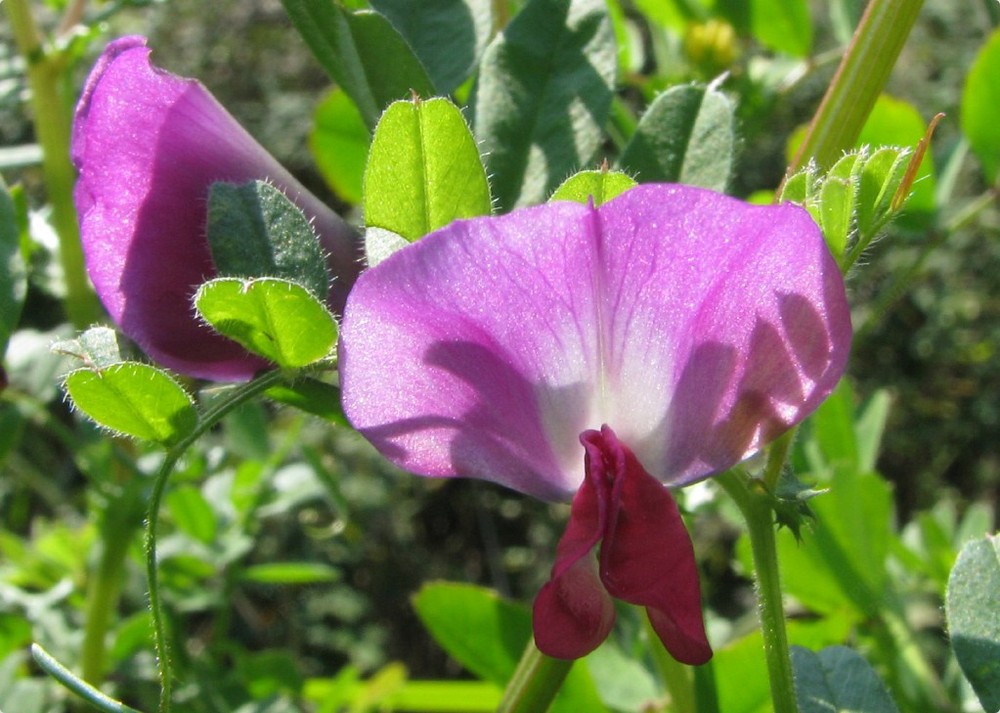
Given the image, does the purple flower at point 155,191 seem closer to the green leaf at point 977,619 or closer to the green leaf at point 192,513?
the green leaf at point 977,619

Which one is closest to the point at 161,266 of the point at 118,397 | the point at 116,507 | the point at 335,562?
the point at 118,397

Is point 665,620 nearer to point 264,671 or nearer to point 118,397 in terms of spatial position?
point 118,397

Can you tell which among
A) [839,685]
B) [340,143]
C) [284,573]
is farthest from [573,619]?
[284,573]

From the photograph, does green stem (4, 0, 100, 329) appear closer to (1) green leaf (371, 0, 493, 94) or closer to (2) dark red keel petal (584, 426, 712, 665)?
(1) green leaf (371, 0, 493, 94)

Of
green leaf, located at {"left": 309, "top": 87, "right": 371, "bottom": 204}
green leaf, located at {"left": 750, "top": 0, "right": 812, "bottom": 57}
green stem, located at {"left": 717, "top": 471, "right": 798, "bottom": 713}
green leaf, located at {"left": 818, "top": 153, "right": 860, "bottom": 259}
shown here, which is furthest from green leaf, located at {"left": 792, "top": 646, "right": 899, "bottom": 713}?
green leaf, located at {"left": 750, "top": 0, "right": 812, "bottom": 57}

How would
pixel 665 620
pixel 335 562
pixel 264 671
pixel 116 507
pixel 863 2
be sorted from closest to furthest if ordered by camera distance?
pixel 665 620
pixel 863 2
pixel 116 507
pixel 264 671
pixel 335 562

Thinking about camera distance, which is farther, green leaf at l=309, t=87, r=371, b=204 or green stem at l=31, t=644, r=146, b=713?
green leaf at l=309, t=87, r=371, b=204

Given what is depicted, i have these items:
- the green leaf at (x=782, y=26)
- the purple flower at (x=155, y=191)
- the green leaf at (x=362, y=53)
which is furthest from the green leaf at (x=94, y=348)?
the green leaf at (x=782, y=26)
